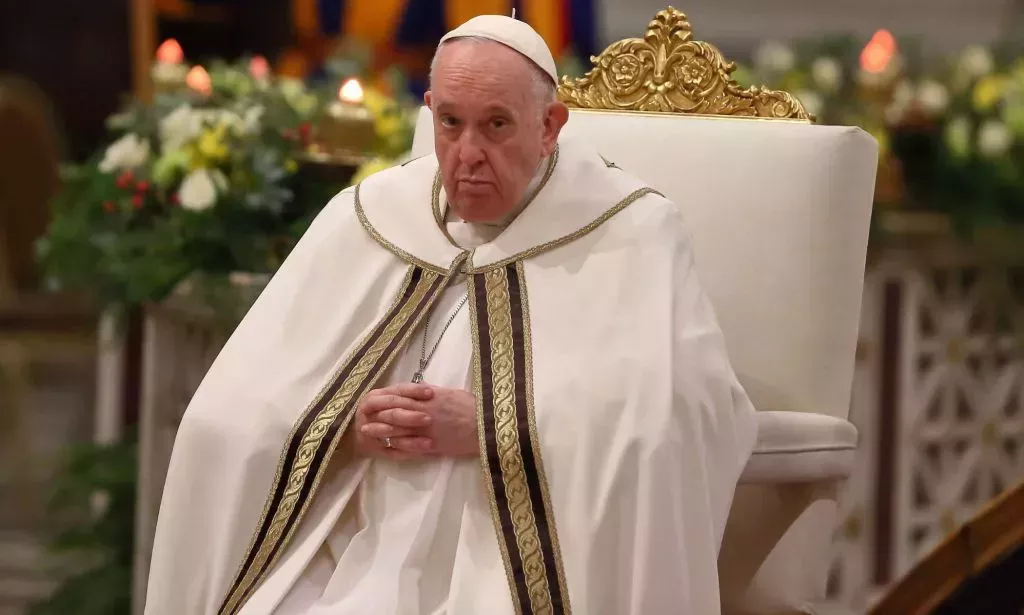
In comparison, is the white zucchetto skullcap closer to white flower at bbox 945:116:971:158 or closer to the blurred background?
the blurred background

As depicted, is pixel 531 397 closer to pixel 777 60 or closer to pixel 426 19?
pixel 777 60

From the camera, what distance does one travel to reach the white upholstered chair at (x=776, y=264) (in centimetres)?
260

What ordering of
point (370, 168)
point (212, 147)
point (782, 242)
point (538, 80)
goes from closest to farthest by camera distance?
point (538, 80)
point (782, 242)
point (370, 168)
point (212, 147)

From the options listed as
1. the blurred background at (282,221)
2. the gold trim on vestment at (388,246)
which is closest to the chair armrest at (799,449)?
the gold trim on vestment at (388,246)

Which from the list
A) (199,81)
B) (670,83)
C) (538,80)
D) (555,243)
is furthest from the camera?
(199,81)

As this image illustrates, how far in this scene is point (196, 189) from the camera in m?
3.38

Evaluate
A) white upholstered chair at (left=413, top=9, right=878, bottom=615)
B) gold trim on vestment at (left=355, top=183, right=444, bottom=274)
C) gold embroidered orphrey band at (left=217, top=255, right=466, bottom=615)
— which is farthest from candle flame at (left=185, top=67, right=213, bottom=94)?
gold embroidered orphrey band at (left=217, top=255, right=466, bottom=615)

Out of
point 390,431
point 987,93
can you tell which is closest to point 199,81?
point 390,431

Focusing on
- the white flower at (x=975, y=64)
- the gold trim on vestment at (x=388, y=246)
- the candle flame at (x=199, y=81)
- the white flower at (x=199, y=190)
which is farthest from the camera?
the white flower at (x=975, y=64)

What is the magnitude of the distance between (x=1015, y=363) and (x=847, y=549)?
83cm

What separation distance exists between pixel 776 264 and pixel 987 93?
6.29 ft

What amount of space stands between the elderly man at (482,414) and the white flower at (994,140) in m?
2.09

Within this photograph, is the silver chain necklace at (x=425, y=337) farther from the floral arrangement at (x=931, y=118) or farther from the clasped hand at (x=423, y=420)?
the floral arrangement at (x=931, y=118)

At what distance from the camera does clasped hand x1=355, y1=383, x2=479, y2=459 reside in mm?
2250
